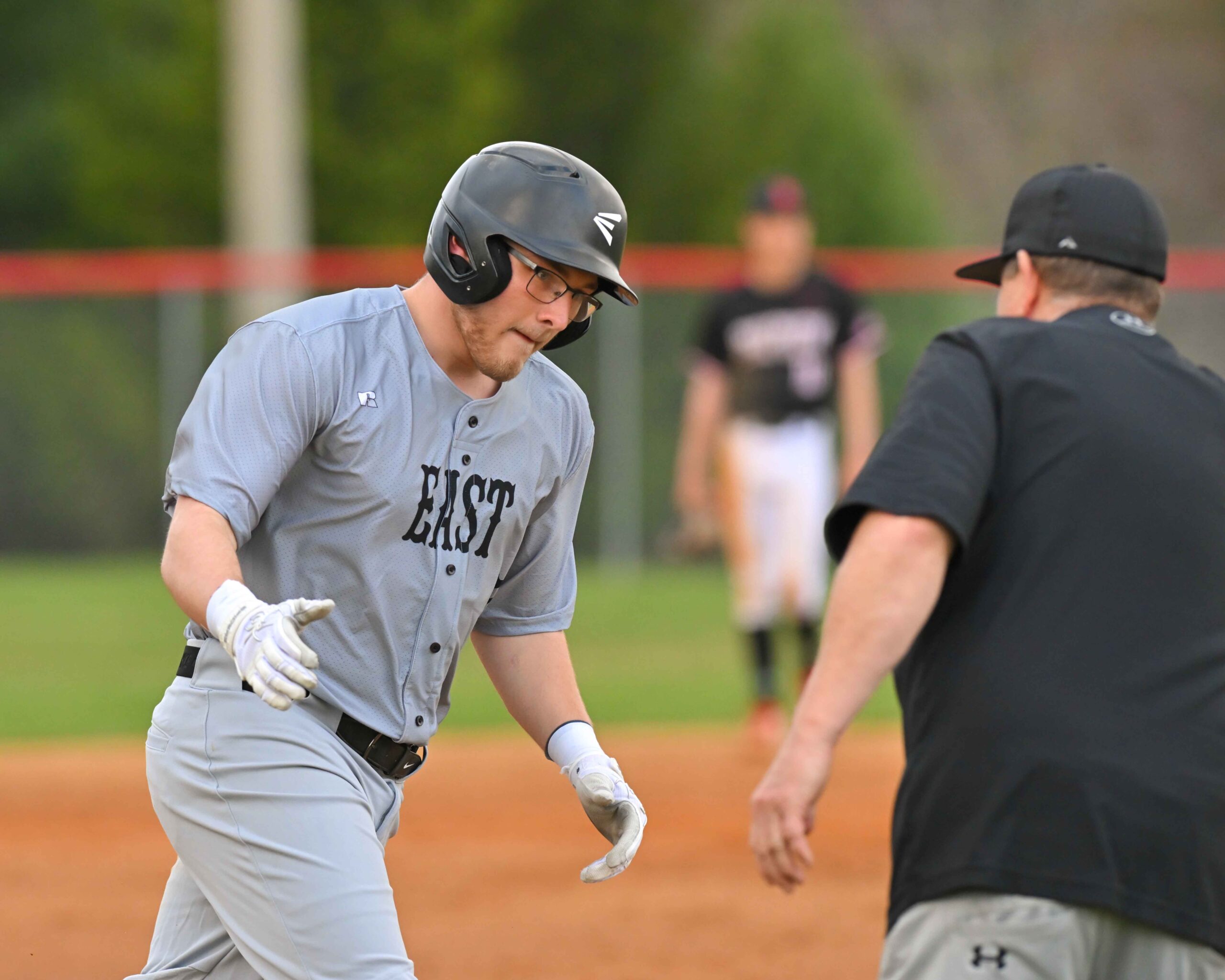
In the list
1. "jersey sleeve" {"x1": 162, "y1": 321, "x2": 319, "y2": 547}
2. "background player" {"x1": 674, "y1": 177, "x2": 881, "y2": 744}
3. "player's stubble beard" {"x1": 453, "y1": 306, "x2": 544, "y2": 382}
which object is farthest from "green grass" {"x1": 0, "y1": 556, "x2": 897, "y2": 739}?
"jersey sleeve" {"x1": 162, "y1": 321, "x2": 319, "y2": 547}

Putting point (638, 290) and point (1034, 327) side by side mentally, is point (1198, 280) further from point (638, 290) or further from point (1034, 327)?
point (1034, 327)

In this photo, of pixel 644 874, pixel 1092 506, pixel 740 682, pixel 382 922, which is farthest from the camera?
pixel 740 682

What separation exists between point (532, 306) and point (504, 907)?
10.9 ft

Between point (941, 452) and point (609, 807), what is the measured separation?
1.11 m

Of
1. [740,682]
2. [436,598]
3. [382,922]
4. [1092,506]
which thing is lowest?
[740,682]

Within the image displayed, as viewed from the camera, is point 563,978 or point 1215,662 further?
point 563,978

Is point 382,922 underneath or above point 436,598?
underneath

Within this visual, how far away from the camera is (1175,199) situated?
34.7 metres

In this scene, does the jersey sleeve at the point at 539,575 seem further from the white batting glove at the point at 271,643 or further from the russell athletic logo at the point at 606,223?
the white batting glove at the point at 271,643

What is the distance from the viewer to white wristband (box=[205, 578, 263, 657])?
2.70 metres

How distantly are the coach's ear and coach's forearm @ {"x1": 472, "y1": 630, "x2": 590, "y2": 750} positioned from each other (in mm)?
1126

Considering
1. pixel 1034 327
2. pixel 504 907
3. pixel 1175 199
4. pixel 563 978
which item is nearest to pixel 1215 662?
pixel 1034 327

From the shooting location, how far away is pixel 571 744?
10.9 ft

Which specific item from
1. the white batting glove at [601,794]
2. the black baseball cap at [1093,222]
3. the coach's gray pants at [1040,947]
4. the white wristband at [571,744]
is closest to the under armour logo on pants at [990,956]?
the coach's gray pants at [1040,947]
